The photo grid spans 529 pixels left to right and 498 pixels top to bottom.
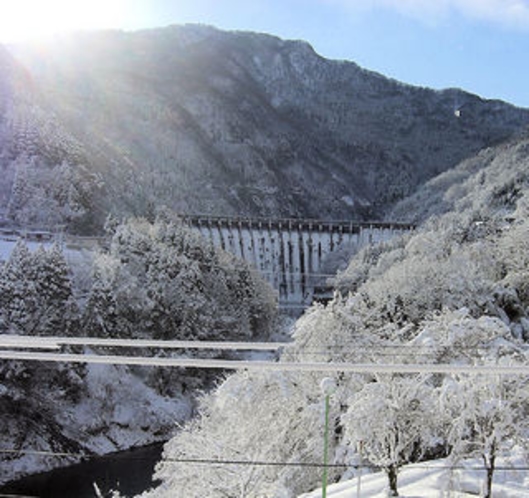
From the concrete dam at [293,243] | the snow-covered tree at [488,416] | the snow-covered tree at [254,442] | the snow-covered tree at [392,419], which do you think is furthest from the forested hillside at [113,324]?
the concrete dam at [293,243]

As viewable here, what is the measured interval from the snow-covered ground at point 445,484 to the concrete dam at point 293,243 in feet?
238

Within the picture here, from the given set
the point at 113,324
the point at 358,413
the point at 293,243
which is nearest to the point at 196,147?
the point at 293,243

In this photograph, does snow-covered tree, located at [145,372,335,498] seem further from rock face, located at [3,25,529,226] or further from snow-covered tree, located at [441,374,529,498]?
rock face, located at [3,25,529,226]

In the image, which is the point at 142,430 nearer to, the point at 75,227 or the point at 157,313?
the point at 157,313

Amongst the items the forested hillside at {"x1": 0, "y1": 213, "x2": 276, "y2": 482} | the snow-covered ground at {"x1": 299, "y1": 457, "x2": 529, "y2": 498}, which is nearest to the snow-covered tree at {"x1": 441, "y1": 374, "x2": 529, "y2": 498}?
the snow-covered ground at {"x1": 299, "y1": 457, "x2": 529, "y2": 498}

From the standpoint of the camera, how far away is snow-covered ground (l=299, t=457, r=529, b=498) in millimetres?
17688

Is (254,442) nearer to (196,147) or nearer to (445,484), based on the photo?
(445,484)

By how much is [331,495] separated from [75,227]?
188 feet

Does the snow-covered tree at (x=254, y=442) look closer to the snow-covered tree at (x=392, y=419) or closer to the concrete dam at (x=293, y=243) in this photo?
the snow-covered tree at (x=392, y=419)


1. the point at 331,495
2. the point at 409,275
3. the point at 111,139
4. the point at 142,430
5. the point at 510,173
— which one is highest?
the point at 111,139

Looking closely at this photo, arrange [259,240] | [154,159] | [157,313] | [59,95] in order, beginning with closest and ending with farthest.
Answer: [157,313]
[259,240]
[59,95]
[154,159]

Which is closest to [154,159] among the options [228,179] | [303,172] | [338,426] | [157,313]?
[228,179]

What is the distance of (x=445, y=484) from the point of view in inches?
701

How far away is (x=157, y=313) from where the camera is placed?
50062mm
